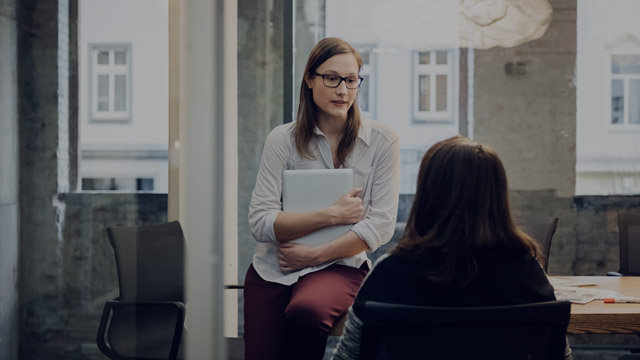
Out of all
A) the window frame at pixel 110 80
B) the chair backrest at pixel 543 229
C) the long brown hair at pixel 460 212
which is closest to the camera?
the long brown hair at pixel 460 212

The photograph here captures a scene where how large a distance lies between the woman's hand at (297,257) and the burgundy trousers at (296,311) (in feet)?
0.13

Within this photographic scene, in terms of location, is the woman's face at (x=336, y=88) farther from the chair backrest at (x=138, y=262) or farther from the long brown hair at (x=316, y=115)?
the chair backrest at (x=138, y=262)

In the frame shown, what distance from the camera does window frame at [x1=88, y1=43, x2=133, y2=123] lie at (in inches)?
81.4

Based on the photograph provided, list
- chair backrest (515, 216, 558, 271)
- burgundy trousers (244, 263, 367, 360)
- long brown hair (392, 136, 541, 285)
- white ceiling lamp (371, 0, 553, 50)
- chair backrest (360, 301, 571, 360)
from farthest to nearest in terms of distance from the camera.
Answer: white ceiling lamp (371, 0, 553, 50) → chair backrest (515, 216, 558, 271) → burgundy trousers (244, 263, 367, 360) → long brown hair (392, 136, 541, 285) → chair backrest (360, 301, 571, 360)

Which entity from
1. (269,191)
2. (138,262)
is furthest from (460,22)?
(138,262)

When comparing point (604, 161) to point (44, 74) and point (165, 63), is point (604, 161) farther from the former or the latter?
point (44, 74)

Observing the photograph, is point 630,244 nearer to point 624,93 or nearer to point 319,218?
point 624,93

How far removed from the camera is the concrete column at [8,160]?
1.96 m

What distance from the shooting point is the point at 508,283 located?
111 cm

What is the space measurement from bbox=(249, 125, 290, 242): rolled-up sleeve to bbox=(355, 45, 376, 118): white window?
2279 mm

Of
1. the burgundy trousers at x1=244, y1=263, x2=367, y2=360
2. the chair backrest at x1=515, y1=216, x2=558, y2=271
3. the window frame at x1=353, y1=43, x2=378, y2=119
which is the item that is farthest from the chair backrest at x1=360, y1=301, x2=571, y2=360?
the window frame at x1=353, y1=43, x2=378, y2=119

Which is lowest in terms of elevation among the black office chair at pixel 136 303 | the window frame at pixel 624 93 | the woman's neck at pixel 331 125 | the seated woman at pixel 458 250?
the black office chair at pixel 136 303

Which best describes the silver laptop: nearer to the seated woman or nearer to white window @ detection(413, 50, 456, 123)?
the seated woman

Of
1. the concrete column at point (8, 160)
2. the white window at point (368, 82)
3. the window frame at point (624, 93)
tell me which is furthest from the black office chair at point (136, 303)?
the window frame at point (624, 93)
